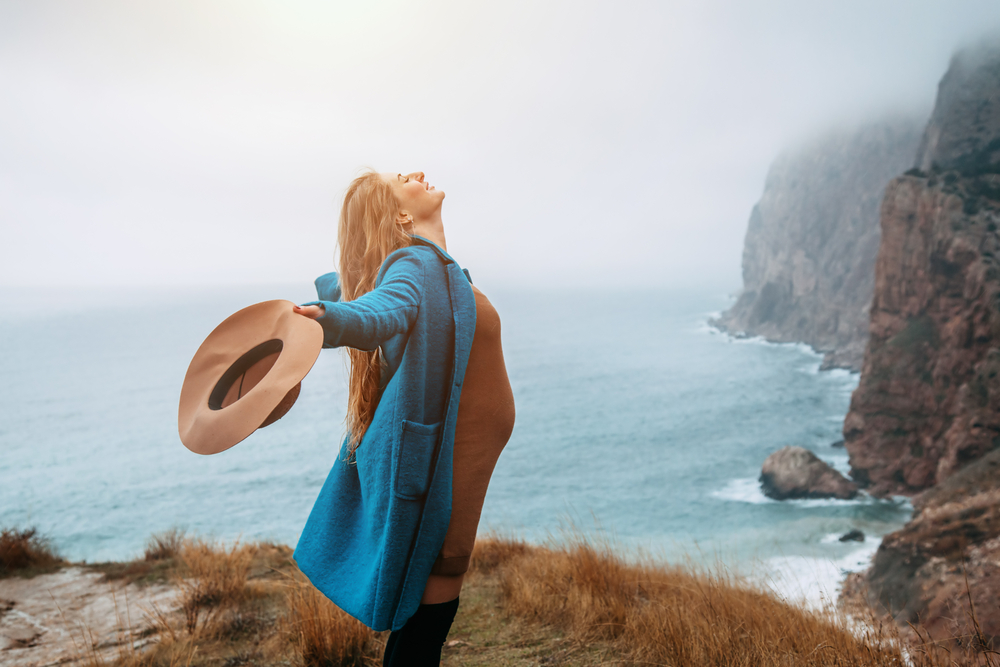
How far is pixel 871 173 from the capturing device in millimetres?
81312

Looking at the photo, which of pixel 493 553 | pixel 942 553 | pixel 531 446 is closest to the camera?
pixel 493 553

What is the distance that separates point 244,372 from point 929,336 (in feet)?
110

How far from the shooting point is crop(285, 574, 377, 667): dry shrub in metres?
2.33

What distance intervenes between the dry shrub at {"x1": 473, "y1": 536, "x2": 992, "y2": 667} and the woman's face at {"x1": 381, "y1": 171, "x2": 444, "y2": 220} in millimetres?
1544

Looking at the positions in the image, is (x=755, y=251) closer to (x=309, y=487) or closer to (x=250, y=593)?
(x=309, y=487)

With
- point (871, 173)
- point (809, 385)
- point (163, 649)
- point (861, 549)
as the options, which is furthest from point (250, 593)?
point (871, 173)

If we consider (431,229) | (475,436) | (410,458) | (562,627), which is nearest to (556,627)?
(562,627)

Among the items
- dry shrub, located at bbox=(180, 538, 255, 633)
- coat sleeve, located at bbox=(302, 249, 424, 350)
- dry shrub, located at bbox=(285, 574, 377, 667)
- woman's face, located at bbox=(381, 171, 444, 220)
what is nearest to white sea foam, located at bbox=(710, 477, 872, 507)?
dry shrub, located at bbox=(180, 538, 255, 633)

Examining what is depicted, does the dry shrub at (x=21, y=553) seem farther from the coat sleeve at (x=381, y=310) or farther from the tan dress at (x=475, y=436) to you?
the coat sleeve at (x=381, y=310)

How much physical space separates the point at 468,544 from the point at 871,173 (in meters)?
98.4

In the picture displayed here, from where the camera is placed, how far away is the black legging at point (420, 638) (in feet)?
4.36

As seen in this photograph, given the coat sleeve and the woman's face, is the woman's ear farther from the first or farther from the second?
the coat sleeve

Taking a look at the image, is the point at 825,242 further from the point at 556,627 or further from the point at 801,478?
the point at 556,627

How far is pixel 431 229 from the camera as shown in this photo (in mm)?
1536
